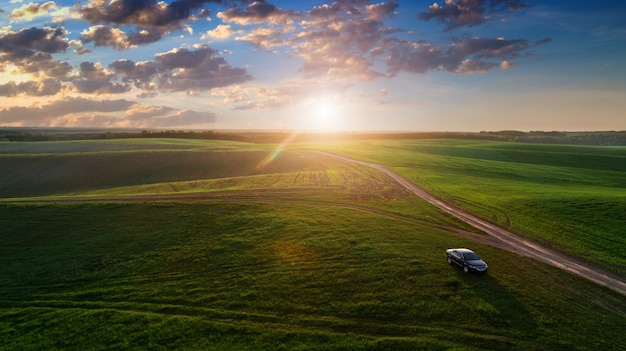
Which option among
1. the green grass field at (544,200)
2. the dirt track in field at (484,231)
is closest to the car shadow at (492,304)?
the dirt track in field at (484,231)

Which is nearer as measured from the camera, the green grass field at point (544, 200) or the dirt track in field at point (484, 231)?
the dirt track in field at point (484, 231)

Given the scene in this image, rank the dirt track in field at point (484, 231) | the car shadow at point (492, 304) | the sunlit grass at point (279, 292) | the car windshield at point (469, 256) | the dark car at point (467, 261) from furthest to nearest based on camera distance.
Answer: the car windshield at point (469, 256) → the dirt track in field at point (484, 231) → the dark car at point (467, 261) → the car shadow at point (492, 304) → the sunlit grass at point (279, 292)

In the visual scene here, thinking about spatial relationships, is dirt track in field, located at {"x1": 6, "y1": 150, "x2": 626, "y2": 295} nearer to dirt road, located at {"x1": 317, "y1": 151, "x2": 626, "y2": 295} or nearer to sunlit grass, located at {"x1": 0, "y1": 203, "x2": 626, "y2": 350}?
dirt road, located at {"x1": 317, "y1": 151, "x2": 626, "y2": 295}

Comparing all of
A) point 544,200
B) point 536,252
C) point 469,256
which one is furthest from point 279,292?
point 544,200

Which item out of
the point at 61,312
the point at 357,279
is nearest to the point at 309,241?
the point at 357,279

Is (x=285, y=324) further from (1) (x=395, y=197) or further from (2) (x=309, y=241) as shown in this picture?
(1) (x=395, y=197)

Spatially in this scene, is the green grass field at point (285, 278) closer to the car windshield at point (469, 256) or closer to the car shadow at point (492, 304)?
the car shadow at point (492, 304)
